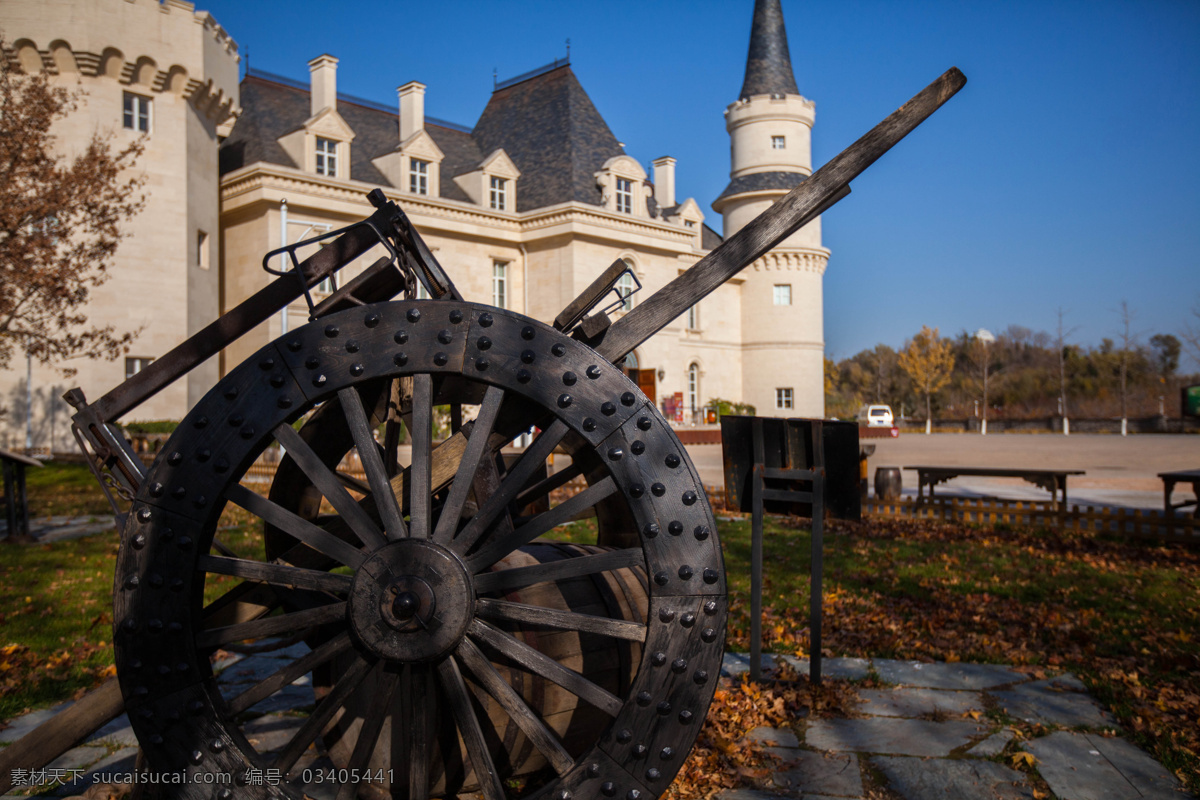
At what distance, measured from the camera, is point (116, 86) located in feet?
74.5

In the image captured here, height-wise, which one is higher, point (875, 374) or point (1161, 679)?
point (875, 374)

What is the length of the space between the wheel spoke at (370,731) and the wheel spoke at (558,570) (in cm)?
43

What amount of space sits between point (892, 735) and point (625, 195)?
31.5 m

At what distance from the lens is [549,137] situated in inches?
1361

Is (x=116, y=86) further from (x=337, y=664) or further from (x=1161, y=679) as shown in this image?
(x=1161, y=679)

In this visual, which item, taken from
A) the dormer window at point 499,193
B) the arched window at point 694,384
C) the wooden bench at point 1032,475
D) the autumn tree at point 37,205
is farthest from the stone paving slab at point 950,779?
the arched window at point 694,384

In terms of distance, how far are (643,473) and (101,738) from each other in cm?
347

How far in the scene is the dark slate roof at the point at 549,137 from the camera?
32906mm

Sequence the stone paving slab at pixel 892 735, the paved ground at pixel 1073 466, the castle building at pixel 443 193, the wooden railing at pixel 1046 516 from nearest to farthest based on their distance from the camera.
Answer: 1. the stone paving slab at pixel 892 735
2. the wooden railing at pixel 1046 516
3. the paved ground at pixel 1073 466
4. the castle building at pixel 443 193

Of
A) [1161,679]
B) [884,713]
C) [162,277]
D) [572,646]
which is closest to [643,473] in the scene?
[572,646]

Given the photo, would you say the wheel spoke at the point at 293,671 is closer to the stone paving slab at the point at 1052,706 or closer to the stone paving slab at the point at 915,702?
the stone paving slab at the point at 915,702

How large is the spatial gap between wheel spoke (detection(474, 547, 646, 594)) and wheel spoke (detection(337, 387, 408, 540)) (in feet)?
0.98

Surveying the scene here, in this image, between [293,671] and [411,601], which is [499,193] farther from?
[411,601]

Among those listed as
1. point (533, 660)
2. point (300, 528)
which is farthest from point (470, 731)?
point (300, 528)
